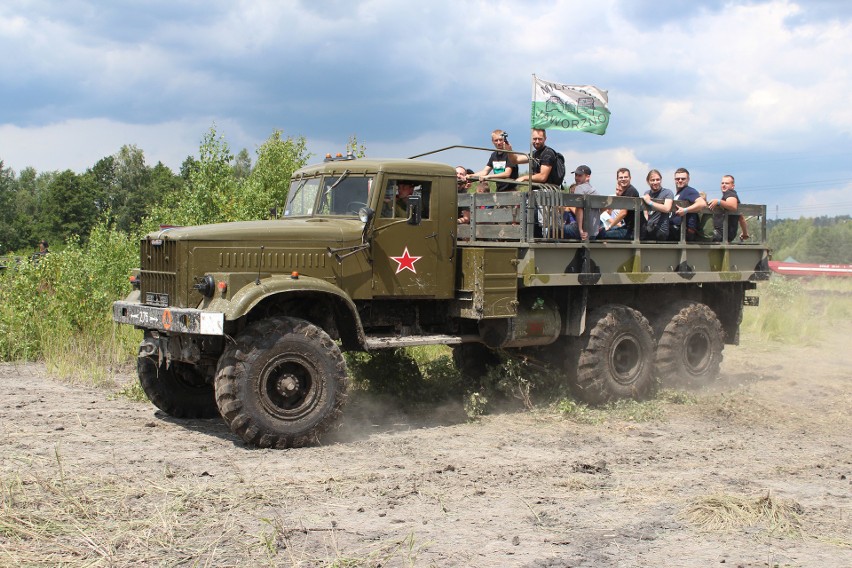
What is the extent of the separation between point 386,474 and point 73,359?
680 cm

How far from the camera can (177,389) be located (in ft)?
30.4

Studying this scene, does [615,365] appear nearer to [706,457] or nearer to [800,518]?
[706,457]

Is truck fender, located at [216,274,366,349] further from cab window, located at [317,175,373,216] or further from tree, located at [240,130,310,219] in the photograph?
tree, located at [240,130,310,219]

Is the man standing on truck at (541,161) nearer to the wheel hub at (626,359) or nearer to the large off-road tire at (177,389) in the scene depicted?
the wheel hub at (626,359)

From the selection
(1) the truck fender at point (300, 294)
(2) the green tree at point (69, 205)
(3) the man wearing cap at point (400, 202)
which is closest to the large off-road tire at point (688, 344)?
(3) the man wearing cap at point (400, 202)

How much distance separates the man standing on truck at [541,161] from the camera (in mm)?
10500

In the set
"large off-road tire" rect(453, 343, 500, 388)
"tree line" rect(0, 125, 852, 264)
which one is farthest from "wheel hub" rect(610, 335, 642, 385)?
"tree line" rect(0, 125, 852, 264)

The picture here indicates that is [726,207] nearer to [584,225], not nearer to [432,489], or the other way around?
[584,225]

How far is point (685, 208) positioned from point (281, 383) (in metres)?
5.92

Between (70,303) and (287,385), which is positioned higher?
(70,303)

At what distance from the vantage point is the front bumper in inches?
300

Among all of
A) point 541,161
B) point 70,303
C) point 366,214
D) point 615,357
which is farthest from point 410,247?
point 70,303

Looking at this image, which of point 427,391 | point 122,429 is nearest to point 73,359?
point 122,429

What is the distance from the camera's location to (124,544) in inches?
203
